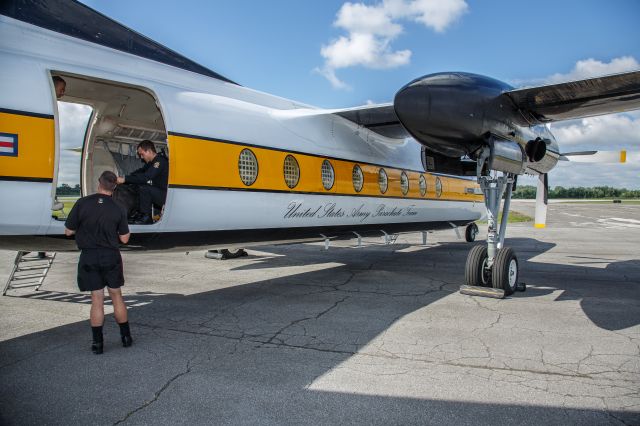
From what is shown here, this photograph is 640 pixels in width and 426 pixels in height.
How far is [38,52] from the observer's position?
4.99 metres

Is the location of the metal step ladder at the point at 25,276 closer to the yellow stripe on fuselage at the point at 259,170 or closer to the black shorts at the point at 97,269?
the black shorts at the point at 97,269

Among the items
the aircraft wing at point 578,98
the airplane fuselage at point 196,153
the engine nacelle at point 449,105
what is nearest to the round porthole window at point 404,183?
the airplane fuselage at point 196,153

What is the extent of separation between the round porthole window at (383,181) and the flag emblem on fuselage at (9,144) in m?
7.50

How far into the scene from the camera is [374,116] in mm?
9578

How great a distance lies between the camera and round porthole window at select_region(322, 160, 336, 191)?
888cm

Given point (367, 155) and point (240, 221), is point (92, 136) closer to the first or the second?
point (240, 221)

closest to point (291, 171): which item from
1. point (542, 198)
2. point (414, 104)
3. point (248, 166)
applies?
point (248, 166)

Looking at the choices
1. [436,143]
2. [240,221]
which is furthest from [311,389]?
[436,143]

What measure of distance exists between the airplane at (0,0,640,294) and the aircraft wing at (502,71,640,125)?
0.03 m

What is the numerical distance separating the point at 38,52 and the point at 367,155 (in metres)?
6.85

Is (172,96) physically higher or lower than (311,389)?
higher

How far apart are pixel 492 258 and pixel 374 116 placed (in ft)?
12.4

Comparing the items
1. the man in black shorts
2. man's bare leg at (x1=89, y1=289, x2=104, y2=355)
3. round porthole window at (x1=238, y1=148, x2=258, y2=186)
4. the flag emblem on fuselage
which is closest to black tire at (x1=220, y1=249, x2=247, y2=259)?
round porthole window at (x1=238, y1=148, x2=258, y2=186)

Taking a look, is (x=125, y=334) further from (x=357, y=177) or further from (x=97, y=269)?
(x=357, y=177)
